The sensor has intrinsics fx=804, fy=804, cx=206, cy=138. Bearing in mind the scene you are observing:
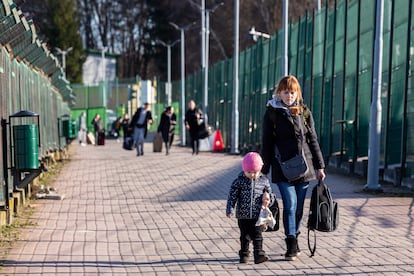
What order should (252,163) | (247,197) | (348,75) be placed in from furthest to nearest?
(348,75) < (247,197) < (252,163)

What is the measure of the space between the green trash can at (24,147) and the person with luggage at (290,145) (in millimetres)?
3462

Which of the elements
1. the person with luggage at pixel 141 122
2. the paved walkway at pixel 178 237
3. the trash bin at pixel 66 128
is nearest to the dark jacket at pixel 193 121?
the person with luggage at pixel 141 122

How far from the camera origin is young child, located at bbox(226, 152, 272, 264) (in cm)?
719

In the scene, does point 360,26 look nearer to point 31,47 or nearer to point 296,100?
point 31,47

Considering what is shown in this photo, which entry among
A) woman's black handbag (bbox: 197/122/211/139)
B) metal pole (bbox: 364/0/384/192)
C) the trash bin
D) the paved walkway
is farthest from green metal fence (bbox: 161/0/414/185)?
the trash bin

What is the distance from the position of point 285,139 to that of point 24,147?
3750mm

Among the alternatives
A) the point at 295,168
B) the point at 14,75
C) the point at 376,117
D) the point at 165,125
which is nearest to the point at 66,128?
the point at 165,125

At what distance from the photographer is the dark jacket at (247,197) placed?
23.6 feet

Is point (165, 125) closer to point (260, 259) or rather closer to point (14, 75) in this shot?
point (14, 75)

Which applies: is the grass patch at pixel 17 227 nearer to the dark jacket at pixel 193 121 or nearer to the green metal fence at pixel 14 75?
the green metal fence at pixel 14 75

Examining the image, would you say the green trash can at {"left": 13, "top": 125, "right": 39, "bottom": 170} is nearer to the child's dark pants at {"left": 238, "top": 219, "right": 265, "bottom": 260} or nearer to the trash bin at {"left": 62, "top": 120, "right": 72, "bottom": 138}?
the child's dark pants at {"left": 238, "top": 219, "right": 265, "bottom": 260}

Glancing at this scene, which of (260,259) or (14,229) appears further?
(14,229)

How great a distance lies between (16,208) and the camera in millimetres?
10305

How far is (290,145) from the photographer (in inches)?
293
